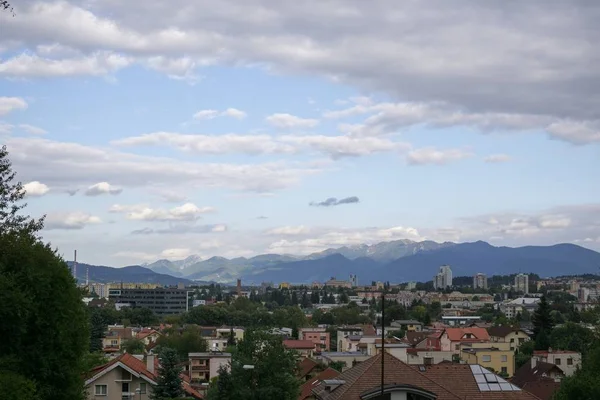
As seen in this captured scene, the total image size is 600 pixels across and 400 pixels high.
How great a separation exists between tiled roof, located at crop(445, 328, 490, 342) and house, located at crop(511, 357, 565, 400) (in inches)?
808

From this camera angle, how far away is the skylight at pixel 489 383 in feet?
138

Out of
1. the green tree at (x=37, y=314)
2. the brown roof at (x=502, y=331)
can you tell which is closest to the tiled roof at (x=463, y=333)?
the brown roof at (x=502, y=331)

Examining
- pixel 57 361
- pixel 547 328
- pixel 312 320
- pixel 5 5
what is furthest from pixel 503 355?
pixel 312 320

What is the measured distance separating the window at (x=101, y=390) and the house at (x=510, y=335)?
242ft

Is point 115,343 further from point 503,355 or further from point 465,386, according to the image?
point 465,386

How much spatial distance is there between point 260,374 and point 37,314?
15.5 m

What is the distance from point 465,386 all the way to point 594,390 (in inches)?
332

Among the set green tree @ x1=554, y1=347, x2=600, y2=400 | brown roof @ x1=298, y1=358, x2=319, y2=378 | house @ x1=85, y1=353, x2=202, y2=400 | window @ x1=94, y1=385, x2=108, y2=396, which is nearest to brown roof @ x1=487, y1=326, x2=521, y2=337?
brown roof @ x1=298, y1=358, x2=319, y2=378

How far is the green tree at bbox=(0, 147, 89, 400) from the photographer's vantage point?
1141 inches

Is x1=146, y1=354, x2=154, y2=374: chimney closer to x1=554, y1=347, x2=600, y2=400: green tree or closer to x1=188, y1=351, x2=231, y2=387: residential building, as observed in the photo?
x1=188, y1=351, x2=231, y2=387: residential building

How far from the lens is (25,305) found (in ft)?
95.2

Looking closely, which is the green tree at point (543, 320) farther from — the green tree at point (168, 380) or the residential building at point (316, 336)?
the green tree at point (168, 380)

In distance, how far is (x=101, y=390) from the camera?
4666cm

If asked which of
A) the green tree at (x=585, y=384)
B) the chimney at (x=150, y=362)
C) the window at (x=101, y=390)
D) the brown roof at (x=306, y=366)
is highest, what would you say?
the green tree at (x=585, y=384)
